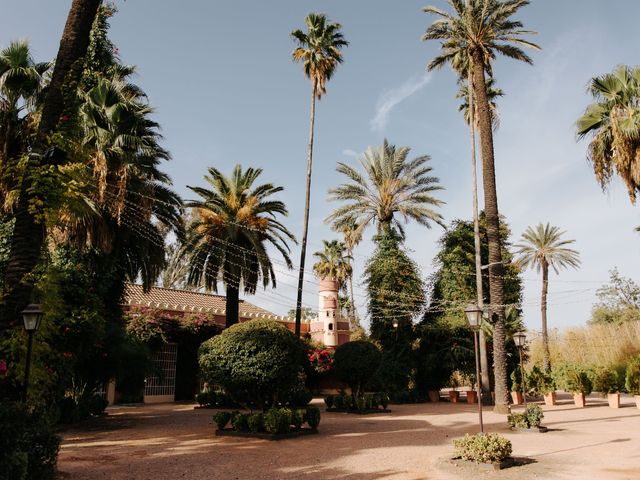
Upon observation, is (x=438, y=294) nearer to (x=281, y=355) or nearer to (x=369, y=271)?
(x=369, y=271)

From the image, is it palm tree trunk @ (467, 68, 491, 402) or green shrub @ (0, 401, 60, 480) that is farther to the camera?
palm tree trunk @ (467, 68, 491, 402)

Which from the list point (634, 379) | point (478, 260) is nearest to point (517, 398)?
point (634, 379)

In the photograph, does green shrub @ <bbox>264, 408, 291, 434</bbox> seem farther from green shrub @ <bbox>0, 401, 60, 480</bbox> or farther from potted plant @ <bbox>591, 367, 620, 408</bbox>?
potted plant @ <bbox>591, 367, 620, 408</bbox>

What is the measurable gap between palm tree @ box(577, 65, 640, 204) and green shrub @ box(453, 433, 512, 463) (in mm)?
9988

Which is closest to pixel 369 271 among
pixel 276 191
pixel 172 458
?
pixel 276 191

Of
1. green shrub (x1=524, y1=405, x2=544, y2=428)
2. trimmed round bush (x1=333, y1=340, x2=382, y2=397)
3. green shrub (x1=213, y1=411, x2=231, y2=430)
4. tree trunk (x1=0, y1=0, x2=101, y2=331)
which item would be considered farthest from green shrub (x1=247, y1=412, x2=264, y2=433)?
green shrub (x1=524, y1=405, x2=544, y2=428)

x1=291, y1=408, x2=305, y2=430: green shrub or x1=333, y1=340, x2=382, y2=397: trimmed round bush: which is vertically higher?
x1=333, y1=340, x2=382, y2=397: trimmed round bush

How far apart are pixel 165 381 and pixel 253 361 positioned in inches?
583

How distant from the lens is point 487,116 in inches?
728

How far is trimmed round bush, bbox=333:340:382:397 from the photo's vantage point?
17.8 m

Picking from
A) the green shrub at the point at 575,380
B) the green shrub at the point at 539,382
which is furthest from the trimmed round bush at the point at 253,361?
the green shrub at the point at 539,382

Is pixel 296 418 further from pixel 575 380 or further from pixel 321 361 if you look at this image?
pixel 321 361

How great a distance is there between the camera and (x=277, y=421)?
1180 cm

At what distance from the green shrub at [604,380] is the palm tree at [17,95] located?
22.6 metres
